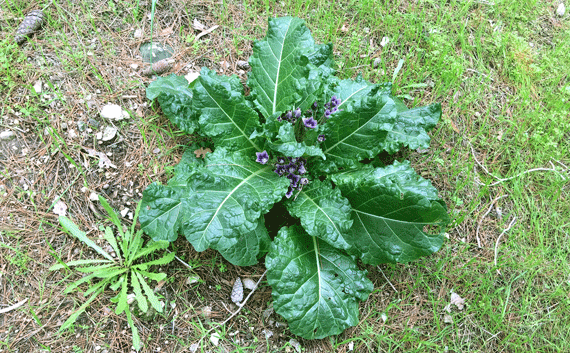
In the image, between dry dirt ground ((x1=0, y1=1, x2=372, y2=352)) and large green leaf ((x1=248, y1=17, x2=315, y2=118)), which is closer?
dry dirt ground ((x1=0, y1=1, x2=372, y2=352))

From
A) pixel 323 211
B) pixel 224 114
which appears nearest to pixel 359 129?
pixel 323 211

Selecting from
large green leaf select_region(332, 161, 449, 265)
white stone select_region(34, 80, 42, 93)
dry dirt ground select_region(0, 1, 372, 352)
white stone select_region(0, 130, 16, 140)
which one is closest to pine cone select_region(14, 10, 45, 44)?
dry dirt ground select_region(0, 1, 372, 352)

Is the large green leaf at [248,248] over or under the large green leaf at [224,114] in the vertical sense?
under

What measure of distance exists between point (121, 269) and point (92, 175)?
81 cm

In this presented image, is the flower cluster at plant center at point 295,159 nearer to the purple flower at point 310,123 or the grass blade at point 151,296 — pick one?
the purple flower at point 310,123

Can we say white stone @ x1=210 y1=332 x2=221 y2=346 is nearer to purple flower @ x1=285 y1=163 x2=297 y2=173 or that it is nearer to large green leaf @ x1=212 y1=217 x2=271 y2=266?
large green leaf @ x1=212 y1=217 x2=271 y2=266

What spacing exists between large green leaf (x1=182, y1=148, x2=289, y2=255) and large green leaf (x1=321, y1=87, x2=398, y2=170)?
0.51m

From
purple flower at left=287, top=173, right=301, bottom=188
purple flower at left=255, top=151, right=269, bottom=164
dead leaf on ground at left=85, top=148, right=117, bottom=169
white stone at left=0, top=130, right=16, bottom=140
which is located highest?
purple flower at left=255, top=151, right=269, bottom=164

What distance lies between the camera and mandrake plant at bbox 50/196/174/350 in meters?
2.68

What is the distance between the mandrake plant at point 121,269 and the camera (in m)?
2.68

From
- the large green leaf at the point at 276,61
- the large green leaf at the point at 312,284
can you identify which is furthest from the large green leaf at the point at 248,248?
the large green leaf at the point at 276,61

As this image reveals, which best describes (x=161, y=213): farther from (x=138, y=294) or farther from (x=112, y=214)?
(x=138, y=294)

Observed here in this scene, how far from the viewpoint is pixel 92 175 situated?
121 inches

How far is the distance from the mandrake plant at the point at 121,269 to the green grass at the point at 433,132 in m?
0.19
